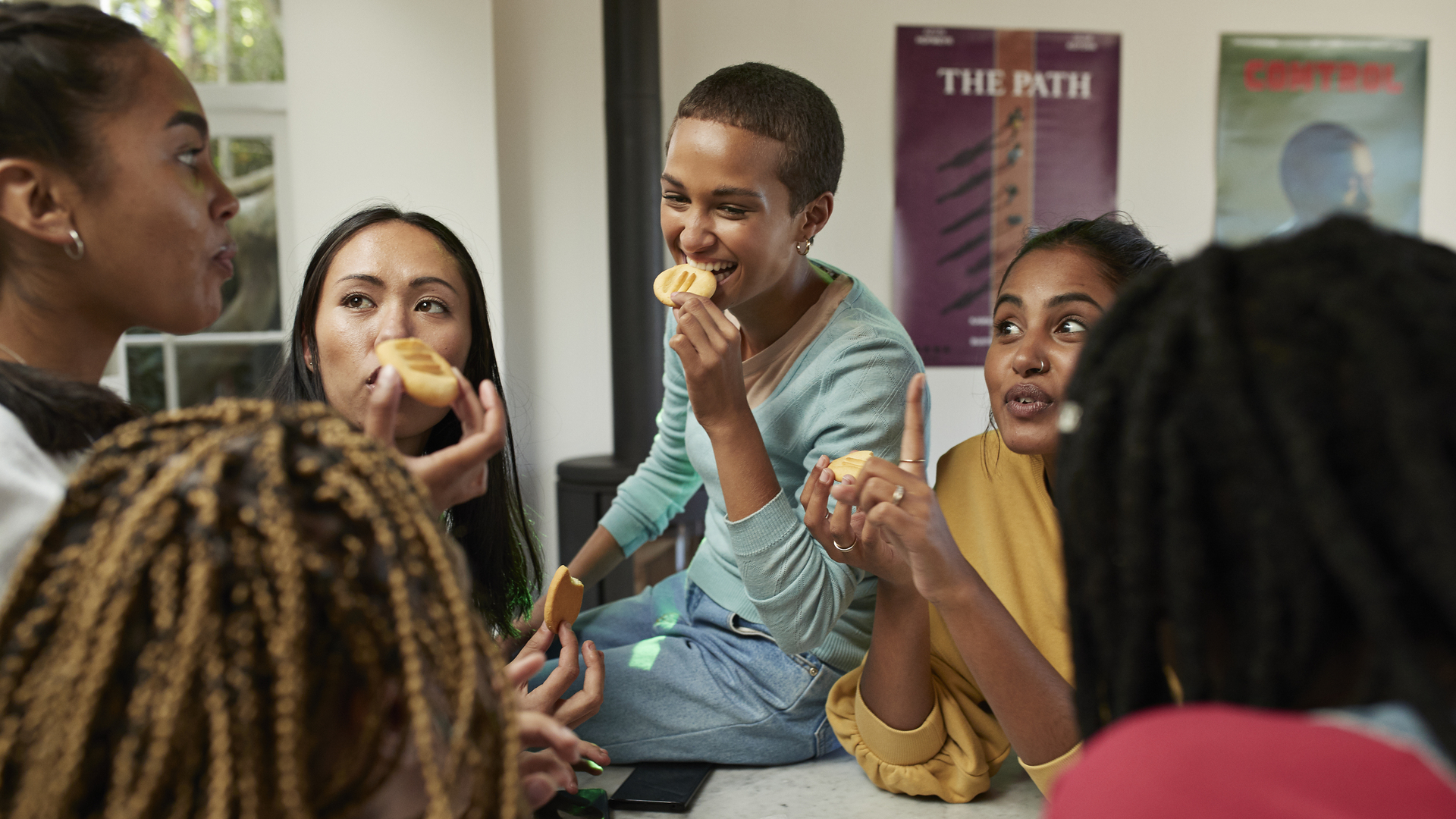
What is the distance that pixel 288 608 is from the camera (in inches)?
22.5

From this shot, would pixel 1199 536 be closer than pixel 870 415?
Yes

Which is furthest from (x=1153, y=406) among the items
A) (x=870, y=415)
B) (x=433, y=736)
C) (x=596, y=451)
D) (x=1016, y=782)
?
(x=596, y=451)

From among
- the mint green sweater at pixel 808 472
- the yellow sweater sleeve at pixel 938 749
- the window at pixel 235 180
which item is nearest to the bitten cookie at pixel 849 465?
the mint green sweater at pixel 808 472

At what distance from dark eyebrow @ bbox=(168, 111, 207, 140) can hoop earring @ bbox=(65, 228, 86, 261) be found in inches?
6.1

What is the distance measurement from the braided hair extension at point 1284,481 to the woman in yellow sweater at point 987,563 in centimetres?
49

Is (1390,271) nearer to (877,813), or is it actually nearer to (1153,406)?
(1153,406)

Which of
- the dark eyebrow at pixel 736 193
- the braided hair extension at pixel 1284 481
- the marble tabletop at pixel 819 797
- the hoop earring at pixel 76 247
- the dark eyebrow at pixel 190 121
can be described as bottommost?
the marble tabletop at pixel 819 797

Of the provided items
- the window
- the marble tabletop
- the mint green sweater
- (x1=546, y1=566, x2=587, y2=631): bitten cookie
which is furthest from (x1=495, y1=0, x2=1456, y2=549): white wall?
the marble tabletop

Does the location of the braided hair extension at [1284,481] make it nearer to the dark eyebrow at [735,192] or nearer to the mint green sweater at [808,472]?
the mint green sweater at [808,472]

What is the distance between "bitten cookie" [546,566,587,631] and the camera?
1406 millimetres

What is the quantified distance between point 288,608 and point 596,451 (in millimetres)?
2956

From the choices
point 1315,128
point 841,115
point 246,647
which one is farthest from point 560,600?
point 1315,128

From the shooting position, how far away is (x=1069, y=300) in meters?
1.32

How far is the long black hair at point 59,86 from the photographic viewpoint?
0.95 meters
